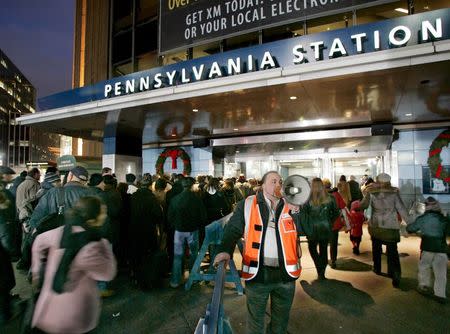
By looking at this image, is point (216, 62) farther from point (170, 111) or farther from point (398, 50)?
point (398, 50)

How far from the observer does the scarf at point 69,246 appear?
2.17 metres

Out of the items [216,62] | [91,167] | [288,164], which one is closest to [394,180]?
[288,164]

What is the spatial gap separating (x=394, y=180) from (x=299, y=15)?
8.10 m

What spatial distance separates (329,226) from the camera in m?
5.95

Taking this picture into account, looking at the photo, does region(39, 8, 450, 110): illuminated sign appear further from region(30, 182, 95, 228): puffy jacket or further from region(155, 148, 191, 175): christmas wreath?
region(155, 148, 191, 175): christmas wreath

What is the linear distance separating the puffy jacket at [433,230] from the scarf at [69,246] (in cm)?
504

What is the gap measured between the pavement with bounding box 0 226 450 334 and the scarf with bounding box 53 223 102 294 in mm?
2249

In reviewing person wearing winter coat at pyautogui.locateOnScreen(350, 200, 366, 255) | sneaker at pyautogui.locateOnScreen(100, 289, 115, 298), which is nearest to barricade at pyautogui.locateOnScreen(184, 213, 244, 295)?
sneaker at pyautogui.locateOnScreen(100, 289, 115, 298)

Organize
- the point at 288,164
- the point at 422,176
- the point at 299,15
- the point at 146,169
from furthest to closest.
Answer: the point at 146,169
the point at 288,164
the point at 422,176
the point at 299,15

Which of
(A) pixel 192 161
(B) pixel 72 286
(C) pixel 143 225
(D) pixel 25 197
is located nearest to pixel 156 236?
(C) pixel 143 225

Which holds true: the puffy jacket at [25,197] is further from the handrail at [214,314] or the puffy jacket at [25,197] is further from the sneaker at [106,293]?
the handrail at [214,314]

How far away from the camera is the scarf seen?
2.17 metres

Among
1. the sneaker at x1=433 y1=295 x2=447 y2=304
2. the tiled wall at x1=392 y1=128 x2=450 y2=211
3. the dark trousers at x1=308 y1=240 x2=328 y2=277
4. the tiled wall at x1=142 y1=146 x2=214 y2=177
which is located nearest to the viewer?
the sneaker at x1=433 y1=295 x2=447 y2=304

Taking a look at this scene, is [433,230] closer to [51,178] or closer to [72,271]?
[72,271]
